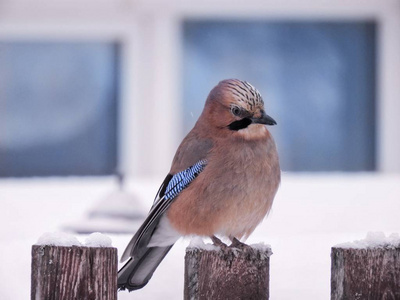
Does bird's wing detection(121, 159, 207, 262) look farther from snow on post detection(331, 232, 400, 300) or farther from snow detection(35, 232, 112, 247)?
snow on post detection(331, 232, 400, 300)

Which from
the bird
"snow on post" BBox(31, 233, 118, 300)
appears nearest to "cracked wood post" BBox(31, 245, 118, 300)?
"snow on post" BBox(31, 233, 118, 300)

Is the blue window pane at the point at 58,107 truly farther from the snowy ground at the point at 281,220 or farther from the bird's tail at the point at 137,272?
the bird's tail at the point at 137,272

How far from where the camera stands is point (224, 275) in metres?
2.41

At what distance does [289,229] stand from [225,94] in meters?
2.71

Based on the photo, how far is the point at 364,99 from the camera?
8.03 m

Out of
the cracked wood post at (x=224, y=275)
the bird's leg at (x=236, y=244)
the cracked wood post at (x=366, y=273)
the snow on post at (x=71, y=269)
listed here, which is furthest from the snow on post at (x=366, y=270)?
the snow on post at (x=71, y=269)

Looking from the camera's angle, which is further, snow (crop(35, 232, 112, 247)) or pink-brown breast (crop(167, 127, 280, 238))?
pink-brown breast (crop(167, 127, 280, 238))

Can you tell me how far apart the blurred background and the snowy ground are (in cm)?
47

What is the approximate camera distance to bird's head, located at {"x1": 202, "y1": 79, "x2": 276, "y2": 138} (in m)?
2.98

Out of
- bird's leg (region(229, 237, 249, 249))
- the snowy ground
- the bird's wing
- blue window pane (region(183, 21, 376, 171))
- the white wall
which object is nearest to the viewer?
bird's leg (region(229, 237, 249, 249))

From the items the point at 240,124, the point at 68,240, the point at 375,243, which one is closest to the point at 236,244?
the point at 240,124

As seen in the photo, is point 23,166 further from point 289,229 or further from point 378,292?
point 378,292

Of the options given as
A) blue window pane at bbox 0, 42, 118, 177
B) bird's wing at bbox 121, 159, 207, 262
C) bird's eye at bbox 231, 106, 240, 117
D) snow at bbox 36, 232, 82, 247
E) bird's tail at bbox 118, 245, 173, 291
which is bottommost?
bird's tail at bbox 118, 245, 173, 291

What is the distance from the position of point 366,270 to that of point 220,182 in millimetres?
838
